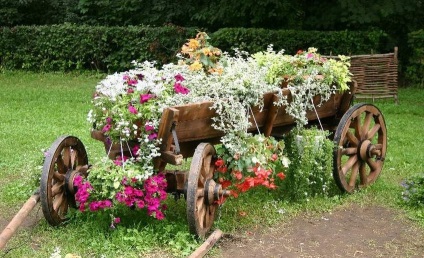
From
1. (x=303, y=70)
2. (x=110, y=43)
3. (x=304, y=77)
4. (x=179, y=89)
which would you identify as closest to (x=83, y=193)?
(x=179, y=89)

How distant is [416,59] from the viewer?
55.3ft

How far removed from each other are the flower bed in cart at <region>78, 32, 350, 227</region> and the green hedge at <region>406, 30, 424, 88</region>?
1137 cm

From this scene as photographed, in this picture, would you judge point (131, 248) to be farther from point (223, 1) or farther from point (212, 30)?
point (212, 30)

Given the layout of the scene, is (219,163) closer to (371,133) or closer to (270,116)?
(270,116)

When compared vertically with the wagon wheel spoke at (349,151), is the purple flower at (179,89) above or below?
above

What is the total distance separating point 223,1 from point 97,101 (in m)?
12.4

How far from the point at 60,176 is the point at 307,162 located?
7.59 feet

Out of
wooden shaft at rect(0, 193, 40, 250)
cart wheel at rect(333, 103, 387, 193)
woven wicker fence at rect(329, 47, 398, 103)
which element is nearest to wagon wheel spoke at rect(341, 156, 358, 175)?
cart wheel at rect(333, 103, 387, 193)

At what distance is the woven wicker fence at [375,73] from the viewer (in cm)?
1359

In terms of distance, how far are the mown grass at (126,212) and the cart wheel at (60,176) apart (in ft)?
0.51

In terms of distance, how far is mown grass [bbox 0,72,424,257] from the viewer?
5.19 m

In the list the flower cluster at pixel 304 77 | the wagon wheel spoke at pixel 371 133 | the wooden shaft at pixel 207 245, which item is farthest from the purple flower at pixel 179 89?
the wagon wheel spoke at pixel 371 133

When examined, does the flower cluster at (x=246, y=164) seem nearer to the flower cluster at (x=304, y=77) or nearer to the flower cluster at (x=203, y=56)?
the flower cluster at (x=304, y=77)

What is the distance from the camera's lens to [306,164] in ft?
20.5
